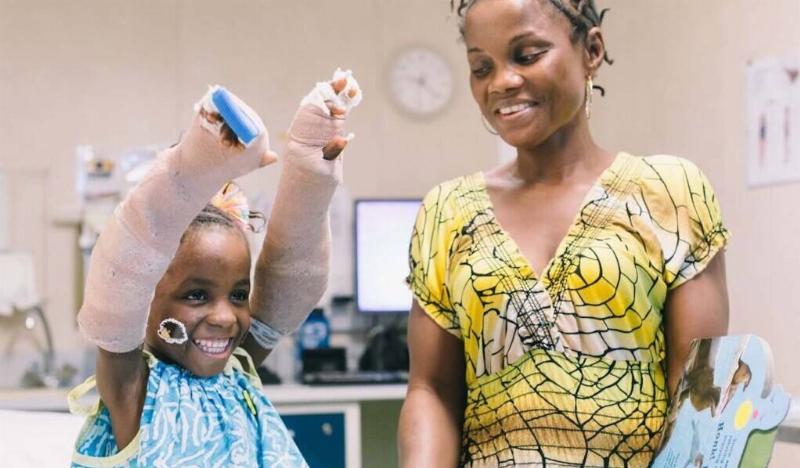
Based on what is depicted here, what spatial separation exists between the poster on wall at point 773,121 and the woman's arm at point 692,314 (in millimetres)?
1991

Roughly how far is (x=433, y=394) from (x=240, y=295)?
268 millimetres

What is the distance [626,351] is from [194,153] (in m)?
0.53

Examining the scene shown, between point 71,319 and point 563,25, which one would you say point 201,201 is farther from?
point 71,319

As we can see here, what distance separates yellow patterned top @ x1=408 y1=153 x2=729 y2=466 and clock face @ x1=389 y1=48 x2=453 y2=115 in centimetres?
307

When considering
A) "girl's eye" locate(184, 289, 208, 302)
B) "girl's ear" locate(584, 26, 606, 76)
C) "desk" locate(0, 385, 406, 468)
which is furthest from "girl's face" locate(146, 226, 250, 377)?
"desk" locate(0, 385, 406, 468)

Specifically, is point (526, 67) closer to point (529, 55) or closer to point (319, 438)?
point (529, 55)

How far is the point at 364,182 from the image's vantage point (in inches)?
167

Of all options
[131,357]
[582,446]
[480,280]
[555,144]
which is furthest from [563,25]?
[131,357]

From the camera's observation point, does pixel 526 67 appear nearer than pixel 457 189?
Yes

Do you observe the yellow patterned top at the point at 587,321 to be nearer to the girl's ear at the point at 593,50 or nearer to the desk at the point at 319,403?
the girl's ear at the point at 593,50

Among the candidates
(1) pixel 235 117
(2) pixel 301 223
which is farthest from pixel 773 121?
(1) pixel 235 117

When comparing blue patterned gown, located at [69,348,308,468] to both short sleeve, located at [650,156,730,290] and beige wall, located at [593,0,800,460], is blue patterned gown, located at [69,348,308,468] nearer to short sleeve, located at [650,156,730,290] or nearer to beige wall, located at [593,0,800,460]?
short sleeve, located at [650,156,730,290]

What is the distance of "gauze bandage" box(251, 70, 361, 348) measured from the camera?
108cm

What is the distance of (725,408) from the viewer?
3.18 ft
